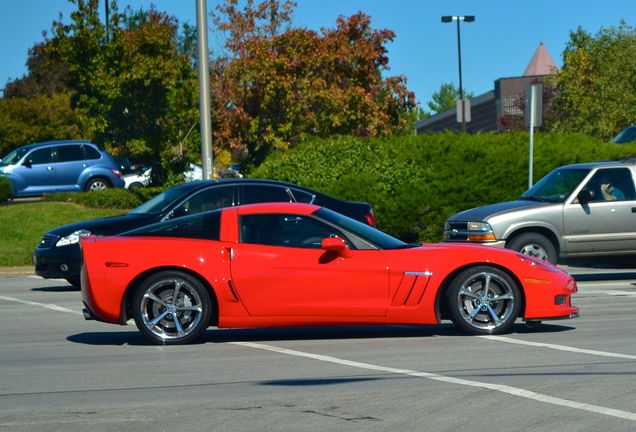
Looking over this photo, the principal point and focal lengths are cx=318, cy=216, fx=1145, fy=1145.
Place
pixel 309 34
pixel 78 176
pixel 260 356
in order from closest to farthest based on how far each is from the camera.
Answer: pixel 260 356, pixel 78 176, pixel 309 34

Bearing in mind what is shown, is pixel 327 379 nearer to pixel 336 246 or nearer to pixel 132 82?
pixel 336 246

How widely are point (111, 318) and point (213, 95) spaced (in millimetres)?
27190

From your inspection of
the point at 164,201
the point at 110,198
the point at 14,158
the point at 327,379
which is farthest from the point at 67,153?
the point at 327,379

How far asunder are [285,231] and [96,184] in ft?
75.7

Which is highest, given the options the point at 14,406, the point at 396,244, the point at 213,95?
the point at 213,95

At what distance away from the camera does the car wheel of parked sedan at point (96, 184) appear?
33.1 meters

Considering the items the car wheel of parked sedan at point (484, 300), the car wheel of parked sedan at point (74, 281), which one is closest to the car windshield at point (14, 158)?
the car wheel of parked sedan at point (74, 281)

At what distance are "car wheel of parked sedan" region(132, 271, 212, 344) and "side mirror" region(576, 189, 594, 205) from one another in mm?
8298

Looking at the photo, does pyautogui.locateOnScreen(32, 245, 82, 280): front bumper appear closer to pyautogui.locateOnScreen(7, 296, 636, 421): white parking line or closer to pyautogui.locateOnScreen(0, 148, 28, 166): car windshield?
pyautogui.locateOnScreen(7, 296, 636, 421): white parking line

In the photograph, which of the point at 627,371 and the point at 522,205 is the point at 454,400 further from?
the point at 522,205

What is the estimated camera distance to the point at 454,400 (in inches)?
309

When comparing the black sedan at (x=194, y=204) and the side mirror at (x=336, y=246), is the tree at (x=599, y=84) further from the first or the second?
the side mirror at (x=336, y=246)

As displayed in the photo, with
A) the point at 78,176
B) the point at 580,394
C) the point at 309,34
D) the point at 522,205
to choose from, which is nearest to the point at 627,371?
the point at 580,394

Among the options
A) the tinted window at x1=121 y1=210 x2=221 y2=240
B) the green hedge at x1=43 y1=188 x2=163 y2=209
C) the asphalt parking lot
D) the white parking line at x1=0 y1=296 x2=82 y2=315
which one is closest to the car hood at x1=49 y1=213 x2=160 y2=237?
the white parking line at x1=0 y1=296 x2=82 y2=315
